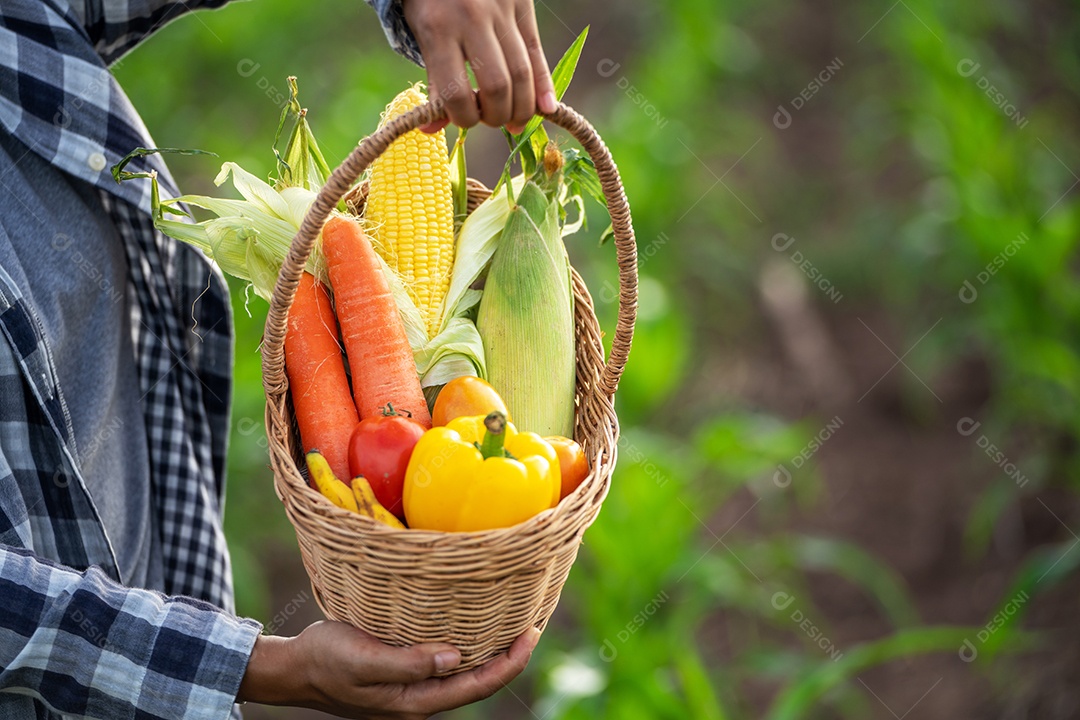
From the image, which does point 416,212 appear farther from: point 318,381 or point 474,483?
point 474,483

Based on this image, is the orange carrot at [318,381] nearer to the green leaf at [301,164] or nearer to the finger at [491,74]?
the green leaf at [301,164]

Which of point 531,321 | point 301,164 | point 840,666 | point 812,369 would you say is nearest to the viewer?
point 531,321

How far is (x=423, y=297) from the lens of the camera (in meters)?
1.44

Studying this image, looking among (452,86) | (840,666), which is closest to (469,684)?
(452,86)

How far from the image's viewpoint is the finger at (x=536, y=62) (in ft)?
3.52

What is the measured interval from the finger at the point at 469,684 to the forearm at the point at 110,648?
0.72 feet

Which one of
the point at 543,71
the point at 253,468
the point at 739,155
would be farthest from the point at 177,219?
the point at 739,155

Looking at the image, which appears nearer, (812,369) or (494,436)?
(494,436)

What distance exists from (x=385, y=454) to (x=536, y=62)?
52cm

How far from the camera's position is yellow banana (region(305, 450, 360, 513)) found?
1151mm

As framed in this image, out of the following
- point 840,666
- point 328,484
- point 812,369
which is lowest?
point 812,369

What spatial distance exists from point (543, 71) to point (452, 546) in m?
0.57

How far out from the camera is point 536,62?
3.54ft

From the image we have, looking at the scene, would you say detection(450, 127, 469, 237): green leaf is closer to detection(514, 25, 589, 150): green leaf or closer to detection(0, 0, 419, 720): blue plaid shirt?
detection(514, 25, 589, 150): green leaf
